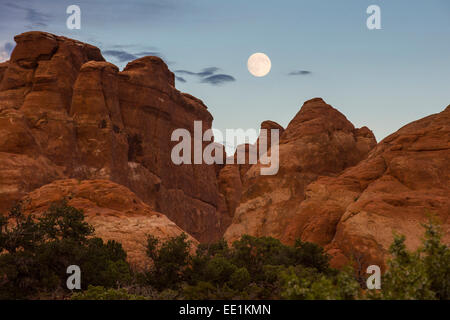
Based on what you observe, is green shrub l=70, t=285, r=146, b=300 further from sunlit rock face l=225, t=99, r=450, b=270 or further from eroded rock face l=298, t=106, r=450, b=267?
eroded rock face l=298, t=106, r=450, b=267

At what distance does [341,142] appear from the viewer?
31812mm

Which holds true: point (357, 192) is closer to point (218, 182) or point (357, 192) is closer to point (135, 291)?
point (135, 291)

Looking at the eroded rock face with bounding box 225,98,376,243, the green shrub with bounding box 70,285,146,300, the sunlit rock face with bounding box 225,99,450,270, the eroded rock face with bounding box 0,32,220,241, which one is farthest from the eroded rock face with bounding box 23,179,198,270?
the green shrub with bounding box 70,285,146,300

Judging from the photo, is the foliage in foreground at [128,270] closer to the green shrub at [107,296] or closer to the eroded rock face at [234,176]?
the green shrub at [107,296]

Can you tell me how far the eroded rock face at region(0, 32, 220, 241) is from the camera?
36.2 metres

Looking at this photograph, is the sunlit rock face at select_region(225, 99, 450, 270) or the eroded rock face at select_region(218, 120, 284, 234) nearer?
the sunlit rock face at select_region(225, 99, 450, 270)

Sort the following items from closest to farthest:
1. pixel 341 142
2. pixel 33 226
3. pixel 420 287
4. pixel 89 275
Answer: pixel 420 287 → pixel 89 275 → pixel 33 226 → pixel 341 142

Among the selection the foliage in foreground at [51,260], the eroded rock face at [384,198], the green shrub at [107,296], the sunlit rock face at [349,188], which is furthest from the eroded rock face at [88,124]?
the eroded rock face at [384,198]

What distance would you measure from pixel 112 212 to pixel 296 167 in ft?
41.5

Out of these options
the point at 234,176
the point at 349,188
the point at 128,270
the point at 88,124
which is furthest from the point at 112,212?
the point at 234,176

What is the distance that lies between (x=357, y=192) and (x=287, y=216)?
5.63 metres

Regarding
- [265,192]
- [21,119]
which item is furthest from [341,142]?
[21,119]

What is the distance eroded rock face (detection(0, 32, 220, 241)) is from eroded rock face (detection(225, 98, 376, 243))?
16720mm

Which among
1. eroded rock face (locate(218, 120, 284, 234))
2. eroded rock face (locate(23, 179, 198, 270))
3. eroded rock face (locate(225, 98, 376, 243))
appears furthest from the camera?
eroded rock face (locate(218, 120, 284, 234))
